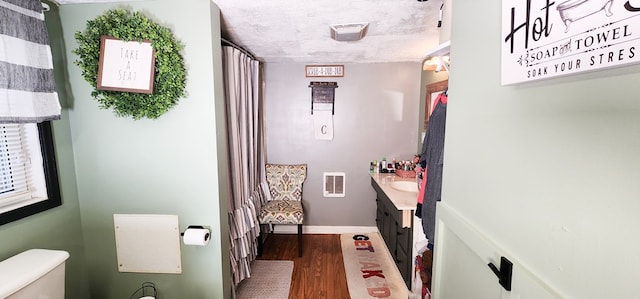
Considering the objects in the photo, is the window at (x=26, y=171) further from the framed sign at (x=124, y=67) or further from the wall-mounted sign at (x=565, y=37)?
the wall-mounted sign at (x=565, y=37)

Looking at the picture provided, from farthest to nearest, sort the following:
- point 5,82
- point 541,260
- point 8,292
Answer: point 5,82, point 8,292, point 541,260

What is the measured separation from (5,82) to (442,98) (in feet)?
7.47

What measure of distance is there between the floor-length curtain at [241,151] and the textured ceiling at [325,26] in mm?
248

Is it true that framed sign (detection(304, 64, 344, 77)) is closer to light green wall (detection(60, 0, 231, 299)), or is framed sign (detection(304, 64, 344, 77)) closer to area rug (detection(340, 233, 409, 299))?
light green wall (detection(60, 0, 231, 299))

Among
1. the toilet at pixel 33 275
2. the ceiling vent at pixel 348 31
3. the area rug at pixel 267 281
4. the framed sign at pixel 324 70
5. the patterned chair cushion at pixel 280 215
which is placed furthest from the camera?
the framed sign at pixel 324 70

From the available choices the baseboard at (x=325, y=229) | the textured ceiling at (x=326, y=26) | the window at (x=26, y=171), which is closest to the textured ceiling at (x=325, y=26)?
the textured ceiling at (x=326, y=26)

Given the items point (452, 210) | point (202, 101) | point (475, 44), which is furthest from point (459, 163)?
point (202, 101)

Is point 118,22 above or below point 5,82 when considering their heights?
above

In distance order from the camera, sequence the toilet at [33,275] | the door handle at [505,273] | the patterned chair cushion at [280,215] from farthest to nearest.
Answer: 1. the patterned chair cushion at [280,215]
2. the toilet at [33,275]
3. the door handle at [505,273]

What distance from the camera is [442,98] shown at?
1525mm

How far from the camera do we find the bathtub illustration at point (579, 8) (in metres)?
0.46

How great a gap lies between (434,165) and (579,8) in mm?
1145

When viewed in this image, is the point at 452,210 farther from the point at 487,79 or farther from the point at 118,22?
the point at 118,22

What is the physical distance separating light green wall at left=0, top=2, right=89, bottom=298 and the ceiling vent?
Result: 175cm
